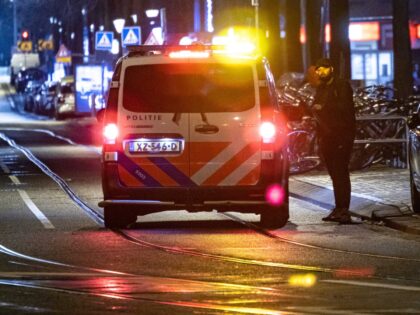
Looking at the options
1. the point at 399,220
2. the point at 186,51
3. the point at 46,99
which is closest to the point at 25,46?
the point at 46,99

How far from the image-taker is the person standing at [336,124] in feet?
49.9

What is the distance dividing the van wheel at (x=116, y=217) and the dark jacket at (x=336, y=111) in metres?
2.40

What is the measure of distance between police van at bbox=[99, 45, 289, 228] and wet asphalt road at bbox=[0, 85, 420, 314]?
0.41m

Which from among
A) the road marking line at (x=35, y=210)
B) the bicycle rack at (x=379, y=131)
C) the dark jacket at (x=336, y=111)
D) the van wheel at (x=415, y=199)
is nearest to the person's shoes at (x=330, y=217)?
the dark jacket at (x=336, y=111)

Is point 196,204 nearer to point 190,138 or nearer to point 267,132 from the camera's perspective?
point 190,138

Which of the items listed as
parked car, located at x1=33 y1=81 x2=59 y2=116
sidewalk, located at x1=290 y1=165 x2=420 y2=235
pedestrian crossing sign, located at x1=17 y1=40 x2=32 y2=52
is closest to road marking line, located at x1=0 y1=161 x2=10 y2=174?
sidewalk, located at x1=290 y1=165 x2=420 y2=235

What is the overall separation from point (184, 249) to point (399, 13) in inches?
695

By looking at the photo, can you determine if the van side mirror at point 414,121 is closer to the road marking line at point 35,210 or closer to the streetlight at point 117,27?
the road marking line at point 35,210

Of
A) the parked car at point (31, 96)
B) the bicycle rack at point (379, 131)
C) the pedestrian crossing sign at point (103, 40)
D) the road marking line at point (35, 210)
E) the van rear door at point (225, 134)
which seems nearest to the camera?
the van rear door at point (225, 134)

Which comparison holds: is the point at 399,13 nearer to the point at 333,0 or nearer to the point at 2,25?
the point at 333,0

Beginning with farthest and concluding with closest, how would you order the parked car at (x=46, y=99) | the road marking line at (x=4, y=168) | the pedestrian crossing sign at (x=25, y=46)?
the pedestrian crossing sign at (x=25, y=46)
the parked car at (x=46, y=99)
the road marking line at (x=4, y=168)

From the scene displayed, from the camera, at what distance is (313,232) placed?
559 inches

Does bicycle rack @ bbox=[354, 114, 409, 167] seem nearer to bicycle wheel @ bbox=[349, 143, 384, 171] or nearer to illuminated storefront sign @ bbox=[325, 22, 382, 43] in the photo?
bicycle wheel @ bbox=[349, 143, 384, 171]

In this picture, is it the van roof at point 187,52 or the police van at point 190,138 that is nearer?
the police van at point 190,138
